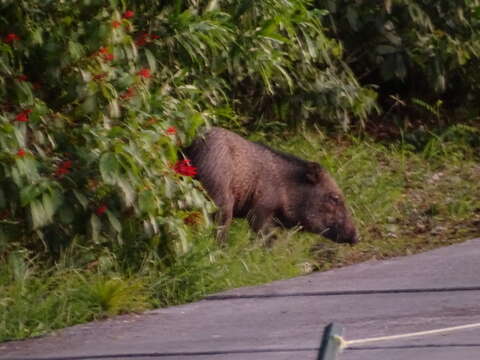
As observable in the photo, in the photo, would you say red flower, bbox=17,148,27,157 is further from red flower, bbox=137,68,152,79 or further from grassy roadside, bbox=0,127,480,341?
red flower, bbox=137,68,152,79

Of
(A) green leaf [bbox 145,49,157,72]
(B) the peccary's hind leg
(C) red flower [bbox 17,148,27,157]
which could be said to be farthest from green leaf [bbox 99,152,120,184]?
(B) the peccary's hind leg

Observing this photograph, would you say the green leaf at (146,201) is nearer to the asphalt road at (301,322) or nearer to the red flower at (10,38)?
the asphalt road at (301,322)

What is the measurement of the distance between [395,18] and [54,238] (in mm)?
5357

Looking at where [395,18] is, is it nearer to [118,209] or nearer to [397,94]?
[397,94]

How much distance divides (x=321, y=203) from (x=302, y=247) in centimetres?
125

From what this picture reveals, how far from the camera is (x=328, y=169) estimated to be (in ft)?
31.7

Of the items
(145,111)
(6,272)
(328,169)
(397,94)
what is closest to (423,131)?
(397,94)

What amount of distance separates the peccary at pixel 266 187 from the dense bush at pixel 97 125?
2.88 feet

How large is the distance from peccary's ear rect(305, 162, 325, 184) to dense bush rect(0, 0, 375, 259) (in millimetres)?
1926

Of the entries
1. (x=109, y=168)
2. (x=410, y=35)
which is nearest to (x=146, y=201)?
(x=109, y=168)

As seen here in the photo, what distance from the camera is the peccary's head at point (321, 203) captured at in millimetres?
8875

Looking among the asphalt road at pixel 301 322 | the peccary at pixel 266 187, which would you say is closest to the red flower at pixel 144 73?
the asphalt road at pixel 301 322

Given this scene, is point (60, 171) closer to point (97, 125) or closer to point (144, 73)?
point (97, 125)

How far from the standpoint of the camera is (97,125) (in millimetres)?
6254
